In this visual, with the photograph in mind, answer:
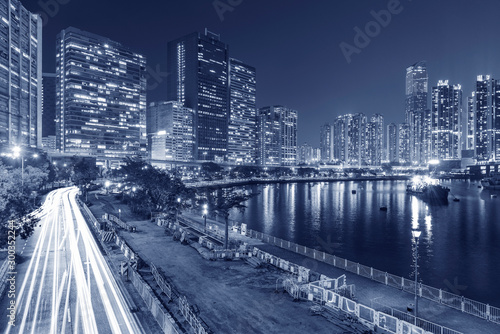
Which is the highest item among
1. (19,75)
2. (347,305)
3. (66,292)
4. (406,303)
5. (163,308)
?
(19,75)

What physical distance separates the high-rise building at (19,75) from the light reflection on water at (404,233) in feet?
351

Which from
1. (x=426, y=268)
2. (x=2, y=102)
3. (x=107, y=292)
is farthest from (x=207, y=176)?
(x=107, y=292)

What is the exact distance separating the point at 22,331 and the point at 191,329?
27.6 feet

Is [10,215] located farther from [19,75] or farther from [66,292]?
[19,75]

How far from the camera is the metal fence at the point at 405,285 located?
20.2m

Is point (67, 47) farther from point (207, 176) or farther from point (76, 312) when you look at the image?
point (76, 312)

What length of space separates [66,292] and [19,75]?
15833 cm

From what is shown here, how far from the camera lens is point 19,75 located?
145 metres

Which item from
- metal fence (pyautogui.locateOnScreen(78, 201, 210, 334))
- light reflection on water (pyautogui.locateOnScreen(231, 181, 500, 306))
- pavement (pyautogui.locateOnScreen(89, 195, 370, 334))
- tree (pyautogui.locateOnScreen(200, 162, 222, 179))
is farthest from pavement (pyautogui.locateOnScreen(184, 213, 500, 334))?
tree (pyautogui.locateOnScreen(200, 162, 222, 179))

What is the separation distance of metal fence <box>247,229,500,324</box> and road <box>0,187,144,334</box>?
17527 mm

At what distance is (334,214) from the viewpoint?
272 ft

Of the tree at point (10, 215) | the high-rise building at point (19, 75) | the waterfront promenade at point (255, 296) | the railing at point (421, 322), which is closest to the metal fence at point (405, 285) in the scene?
the waterfront promenade at point (255, 296)

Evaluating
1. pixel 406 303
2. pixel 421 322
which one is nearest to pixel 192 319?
pixel 421 322

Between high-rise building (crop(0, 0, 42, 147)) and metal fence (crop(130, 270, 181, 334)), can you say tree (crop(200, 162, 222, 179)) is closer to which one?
high-rise building (crop(0, 0, 42, 147))
